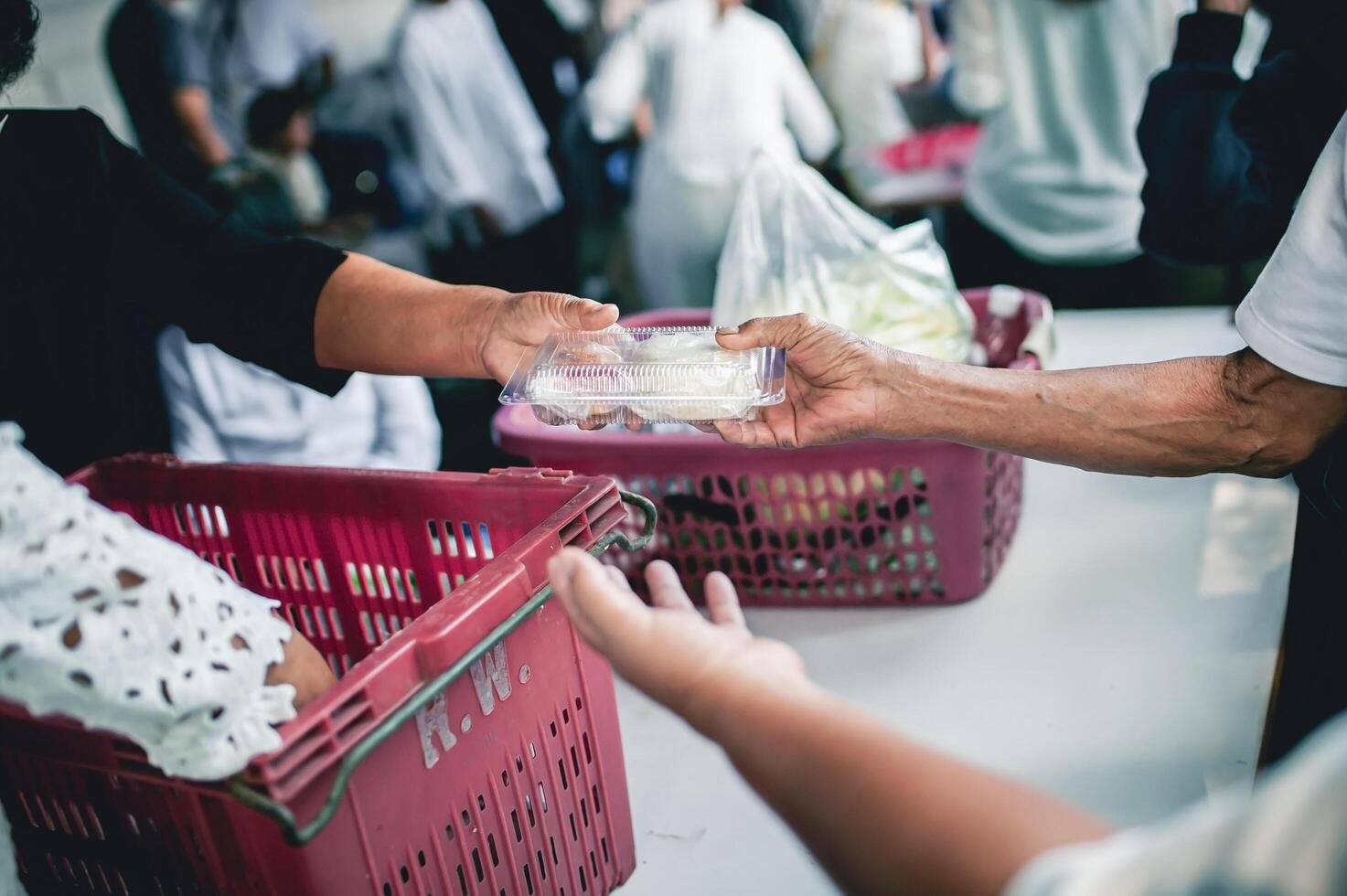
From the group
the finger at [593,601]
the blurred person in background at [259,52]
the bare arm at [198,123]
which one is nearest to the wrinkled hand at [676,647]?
the finger at [593,601]

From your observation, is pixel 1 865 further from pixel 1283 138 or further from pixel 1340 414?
pixel 1283 138

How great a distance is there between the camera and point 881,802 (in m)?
0.44

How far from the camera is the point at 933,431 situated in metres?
1.01

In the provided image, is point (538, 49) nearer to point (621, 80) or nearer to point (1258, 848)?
point (621, 80)

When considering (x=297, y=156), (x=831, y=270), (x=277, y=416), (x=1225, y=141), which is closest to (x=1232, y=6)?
(x=1225, y=141)

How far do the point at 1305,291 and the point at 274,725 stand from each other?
889 mm

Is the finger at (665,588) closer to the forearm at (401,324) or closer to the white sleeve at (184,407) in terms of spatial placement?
the forearm at (401,324)

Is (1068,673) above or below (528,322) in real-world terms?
below

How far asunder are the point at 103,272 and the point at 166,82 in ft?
8.61

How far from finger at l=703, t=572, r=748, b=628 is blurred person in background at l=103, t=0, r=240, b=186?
121 inches

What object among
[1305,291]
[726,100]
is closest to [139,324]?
[1305,291]

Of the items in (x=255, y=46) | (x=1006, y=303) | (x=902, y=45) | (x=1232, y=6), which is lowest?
(x=1006, y=303)

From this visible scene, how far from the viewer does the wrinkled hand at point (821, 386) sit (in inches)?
39.2

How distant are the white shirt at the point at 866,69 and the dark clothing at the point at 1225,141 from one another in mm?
2357
